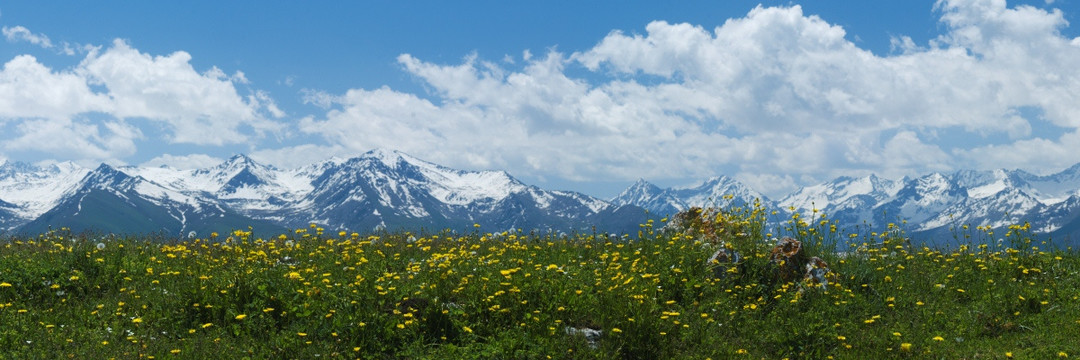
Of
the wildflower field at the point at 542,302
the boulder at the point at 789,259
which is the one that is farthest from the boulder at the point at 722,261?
the boulder at the point at 789,259

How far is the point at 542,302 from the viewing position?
989cm

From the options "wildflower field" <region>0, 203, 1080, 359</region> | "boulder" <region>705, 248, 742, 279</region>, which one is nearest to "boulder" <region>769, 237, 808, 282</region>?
"wildflower field" <region>0, 203, 1080, 359</region>

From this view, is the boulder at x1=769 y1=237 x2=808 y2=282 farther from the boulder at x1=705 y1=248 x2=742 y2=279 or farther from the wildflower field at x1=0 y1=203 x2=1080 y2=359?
the boulder at x1=705 y1=248 x2=742 y2=279

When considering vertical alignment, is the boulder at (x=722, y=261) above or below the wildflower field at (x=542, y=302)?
above

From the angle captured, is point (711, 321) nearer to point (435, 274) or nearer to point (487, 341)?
point (487, 341)

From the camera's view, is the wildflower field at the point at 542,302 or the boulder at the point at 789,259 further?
the boulder at the point at 789,259

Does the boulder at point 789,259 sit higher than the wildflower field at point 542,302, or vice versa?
the boulder at point 789,259

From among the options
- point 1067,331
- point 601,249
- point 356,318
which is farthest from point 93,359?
point 1067,331

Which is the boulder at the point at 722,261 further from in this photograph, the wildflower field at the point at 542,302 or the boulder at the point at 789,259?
the boulder at the point at 789,259

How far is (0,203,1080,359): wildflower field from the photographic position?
9039mm

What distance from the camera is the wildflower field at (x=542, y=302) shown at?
9.04 metres

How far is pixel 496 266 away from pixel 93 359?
212 inches

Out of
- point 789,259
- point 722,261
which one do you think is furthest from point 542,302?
point 789,259

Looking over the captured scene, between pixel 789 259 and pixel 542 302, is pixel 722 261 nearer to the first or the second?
pixel 789 259
